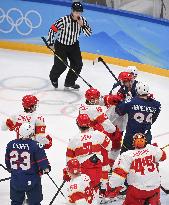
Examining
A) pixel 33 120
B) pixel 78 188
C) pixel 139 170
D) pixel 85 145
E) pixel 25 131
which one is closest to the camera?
pixel 78 188

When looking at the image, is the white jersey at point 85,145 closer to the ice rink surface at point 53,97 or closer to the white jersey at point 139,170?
the white jersey at point 139,170

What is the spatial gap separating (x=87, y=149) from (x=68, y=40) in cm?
371

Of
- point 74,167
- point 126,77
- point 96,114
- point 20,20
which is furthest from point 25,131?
point 20,20

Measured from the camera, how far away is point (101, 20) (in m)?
9.36

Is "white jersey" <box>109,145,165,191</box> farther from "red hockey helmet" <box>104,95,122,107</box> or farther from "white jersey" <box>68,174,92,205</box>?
"red hockey helmet" <box>104,95,122,107</box>

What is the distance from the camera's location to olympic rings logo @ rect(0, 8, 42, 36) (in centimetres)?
975

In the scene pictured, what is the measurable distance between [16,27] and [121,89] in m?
4.53

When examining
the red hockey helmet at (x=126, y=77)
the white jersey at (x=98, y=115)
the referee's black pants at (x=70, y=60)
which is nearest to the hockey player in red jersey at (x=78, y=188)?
the white jersey at (x=98, y=115)

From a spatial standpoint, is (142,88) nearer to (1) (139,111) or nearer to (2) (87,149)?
(1) (139,111)

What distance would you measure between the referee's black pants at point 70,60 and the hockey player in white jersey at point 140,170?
3.92 metres

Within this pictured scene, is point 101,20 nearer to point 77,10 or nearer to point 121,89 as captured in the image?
point 77,10

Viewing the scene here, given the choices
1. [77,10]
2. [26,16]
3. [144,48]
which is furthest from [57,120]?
[26,16]

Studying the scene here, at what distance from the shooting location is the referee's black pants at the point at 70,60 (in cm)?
830

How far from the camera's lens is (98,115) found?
5.27m
